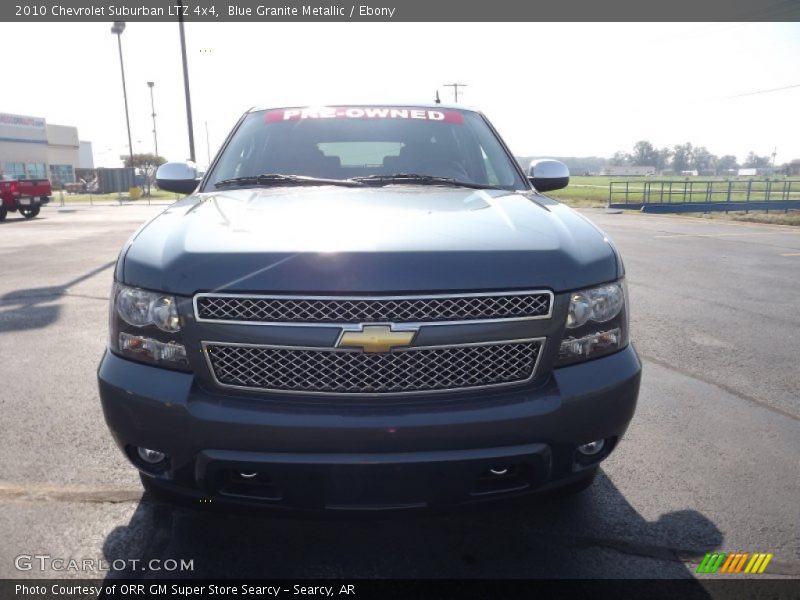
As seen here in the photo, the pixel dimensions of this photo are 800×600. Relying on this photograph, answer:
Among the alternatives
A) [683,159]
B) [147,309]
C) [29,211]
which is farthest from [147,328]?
[683,159]

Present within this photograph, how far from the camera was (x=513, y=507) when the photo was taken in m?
2.04

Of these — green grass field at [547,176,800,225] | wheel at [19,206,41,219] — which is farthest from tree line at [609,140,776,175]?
wheel at [19,206,41,219]

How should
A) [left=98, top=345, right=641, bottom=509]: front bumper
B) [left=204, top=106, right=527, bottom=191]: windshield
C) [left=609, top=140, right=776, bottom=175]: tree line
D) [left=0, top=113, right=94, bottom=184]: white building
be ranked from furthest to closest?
[left=609, top=140, right=776, bottom=175]: tree line < [left=0, top=113, right=94, bottom=184]: white building < [left=204, top=106, right=527, bottom=191]: windshield < [left=98, top=345, right=641, bottom=509]: front bumper

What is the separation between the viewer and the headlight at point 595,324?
81.7 inches

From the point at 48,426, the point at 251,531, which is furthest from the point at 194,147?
the point at 251,531

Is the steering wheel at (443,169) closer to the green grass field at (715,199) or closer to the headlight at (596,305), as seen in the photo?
the headlight at (596,305)

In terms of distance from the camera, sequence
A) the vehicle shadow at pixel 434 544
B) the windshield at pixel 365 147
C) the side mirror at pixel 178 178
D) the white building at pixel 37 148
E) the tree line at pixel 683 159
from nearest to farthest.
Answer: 1. the vehicle shadow at pixel 434 544
2. the windshield at pixel 365 147
3. the side mirror at pixel 178 178
4. the white building at pixel 37 148
5. the tree line at pixel 683 159

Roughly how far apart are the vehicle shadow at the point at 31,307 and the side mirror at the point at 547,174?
466cm

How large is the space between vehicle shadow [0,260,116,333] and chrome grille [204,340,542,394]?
4.67 m

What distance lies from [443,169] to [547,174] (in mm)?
737

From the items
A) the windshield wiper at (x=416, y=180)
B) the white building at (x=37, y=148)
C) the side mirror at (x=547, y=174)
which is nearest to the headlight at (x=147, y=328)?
the windshield wiper at (x=416, y=180)

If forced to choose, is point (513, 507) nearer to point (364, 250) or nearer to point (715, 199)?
point (364, 250)

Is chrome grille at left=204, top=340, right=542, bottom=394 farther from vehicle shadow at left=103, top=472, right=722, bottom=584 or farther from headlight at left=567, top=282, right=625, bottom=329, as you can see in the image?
vehicle shadow at left=103, top=472, right=722, bottom=584

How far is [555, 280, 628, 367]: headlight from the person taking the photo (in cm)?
208
